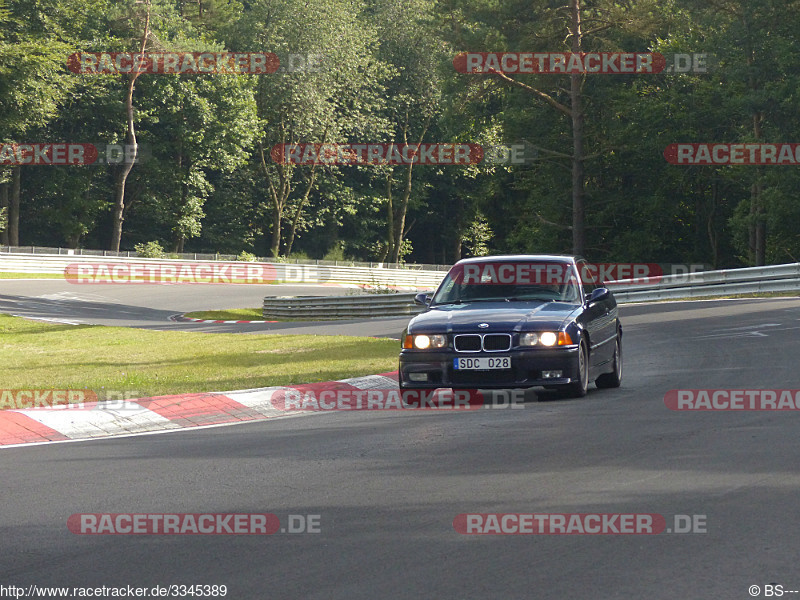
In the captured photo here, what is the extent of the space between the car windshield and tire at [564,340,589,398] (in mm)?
786

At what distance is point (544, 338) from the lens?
427 inches

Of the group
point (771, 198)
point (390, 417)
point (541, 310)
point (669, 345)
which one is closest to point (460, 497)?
point (390, 417)

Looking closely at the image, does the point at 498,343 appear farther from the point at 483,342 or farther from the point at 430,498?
the point at 430,498

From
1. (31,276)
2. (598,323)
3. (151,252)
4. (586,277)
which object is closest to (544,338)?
(598,323)

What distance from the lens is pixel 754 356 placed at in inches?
579

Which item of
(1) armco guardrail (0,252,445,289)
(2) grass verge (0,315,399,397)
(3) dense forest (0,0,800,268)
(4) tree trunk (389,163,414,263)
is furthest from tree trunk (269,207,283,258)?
(2) grass verge (0,315,399,397)

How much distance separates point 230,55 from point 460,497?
200 ft

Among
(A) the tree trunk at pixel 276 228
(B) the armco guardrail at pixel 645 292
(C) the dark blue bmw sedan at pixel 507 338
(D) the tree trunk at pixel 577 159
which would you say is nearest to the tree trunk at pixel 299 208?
(A) the tree trunk at pixel 276 228

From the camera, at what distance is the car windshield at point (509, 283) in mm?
11953

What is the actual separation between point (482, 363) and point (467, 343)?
0.86 feet

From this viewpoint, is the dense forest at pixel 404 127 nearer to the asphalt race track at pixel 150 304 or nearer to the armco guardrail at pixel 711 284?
the armco guardrail at pixel 711 284

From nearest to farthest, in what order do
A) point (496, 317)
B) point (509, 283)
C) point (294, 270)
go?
point (496, 317) → point (509, 283) → point (294, 270)

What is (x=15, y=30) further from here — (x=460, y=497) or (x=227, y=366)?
(x=460, y=497)

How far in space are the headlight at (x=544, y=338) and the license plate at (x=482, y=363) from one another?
258 millimetres
